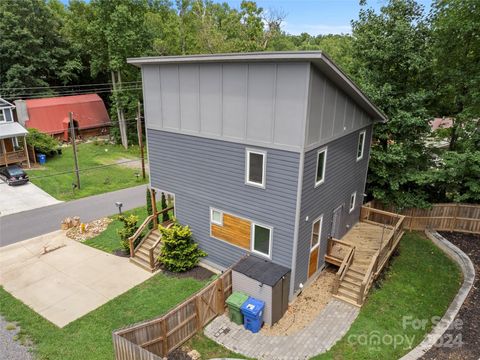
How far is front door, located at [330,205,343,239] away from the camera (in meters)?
13.3

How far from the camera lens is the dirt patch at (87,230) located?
16062 millimetres

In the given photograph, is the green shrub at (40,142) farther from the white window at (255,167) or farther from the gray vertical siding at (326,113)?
the gray vertical siding at (326,113)

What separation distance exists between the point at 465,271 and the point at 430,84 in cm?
948

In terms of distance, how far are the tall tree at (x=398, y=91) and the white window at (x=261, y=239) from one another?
8.00 meters

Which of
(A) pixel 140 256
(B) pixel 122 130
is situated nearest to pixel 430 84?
(A) pixel 140 256

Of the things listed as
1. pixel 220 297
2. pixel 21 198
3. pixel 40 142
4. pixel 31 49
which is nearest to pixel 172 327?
pixel 220 297

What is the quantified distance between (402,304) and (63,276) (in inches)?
486

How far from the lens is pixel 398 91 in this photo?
16625mm

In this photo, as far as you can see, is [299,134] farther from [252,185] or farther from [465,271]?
[465,271]

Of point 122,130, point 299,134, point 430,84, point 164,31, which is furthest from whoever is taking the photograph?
point 164,31

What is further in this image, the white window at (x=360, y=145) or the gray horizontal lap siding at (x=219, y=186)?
the white window at (x=360, y=145)

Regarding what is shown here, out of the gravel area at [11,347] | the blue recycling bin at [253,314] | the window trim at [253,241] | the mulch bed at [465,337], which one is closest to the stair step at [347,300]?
the mulch bed at [465,337]

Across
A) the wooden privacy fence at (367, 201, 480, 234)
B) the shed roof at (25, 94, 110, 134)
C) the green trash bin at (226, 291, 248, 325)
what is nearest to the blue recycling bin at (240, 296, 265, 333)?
the green trash bin at (226, 291, 248, 325)

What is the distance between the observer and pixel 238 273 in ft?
34.7
